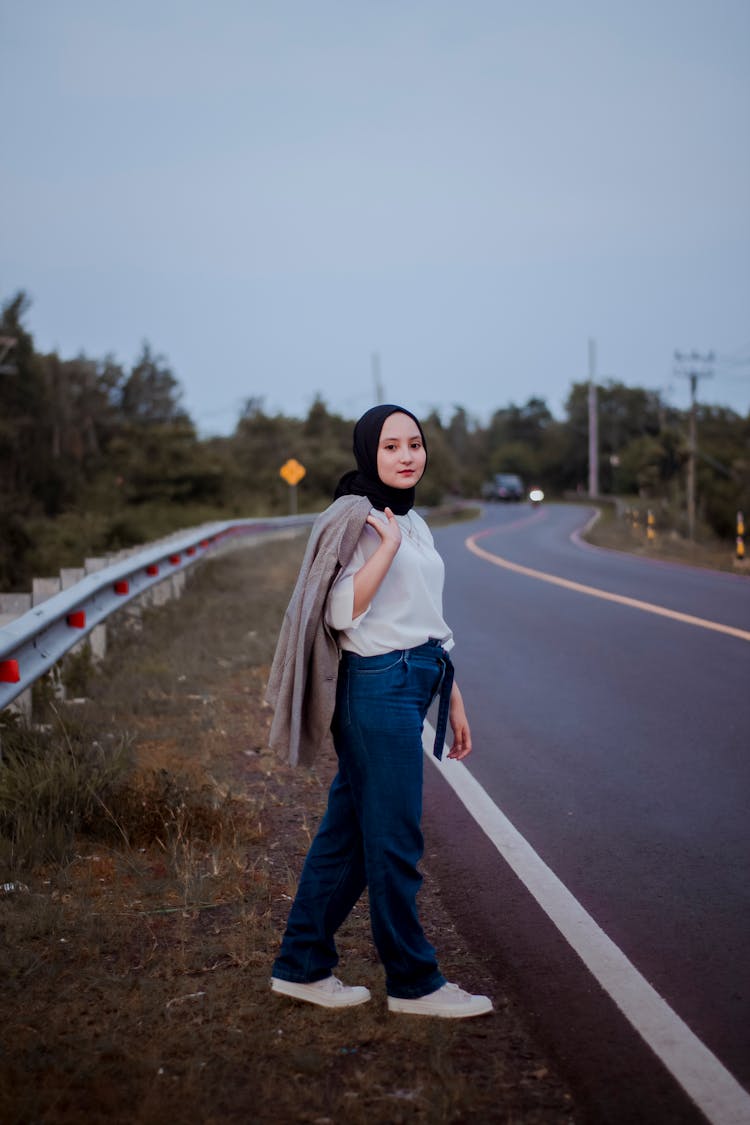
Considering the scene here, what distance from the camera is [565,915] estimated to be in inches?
187

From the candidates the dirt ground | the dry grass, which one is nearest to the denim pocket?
the dirt ground

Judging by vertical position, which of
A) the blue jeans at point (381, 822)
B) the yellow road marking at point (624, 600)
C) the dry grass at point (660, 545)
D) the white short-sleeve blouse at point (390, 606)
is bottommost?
the dry grass at point (660, 545)

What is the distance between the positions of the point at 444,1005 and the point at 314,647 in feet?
3.82

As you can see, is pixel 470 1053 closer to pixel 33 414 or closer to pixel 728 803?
pixel 728 803

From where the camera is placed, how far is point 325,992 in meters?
3.88

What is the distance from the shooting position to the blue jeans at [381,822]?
12.3 feet

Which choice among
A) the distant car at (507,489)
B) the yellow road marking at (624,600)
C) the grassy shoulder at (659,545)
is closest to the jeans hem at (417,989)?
the yellow road marking at (624,600)

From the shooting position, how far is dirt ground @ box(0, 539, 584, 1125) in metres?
3.26

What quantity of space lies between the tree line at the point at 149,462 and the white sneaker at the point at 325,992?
48.4ft

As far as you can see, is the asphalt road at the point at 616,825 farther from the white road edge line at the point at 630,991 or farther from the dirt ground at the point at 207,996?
the dirt ground at the point at 207,996

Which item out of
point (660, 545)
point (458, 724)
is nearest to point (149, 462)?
point (660, 545)

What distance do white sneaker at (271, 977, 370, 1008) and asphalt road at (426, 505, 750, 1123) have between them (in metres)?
0.54

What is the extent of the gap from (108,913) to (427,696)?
65.5 inches

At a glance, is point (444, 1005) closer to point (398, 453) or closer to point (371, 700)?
point (371, 700)
